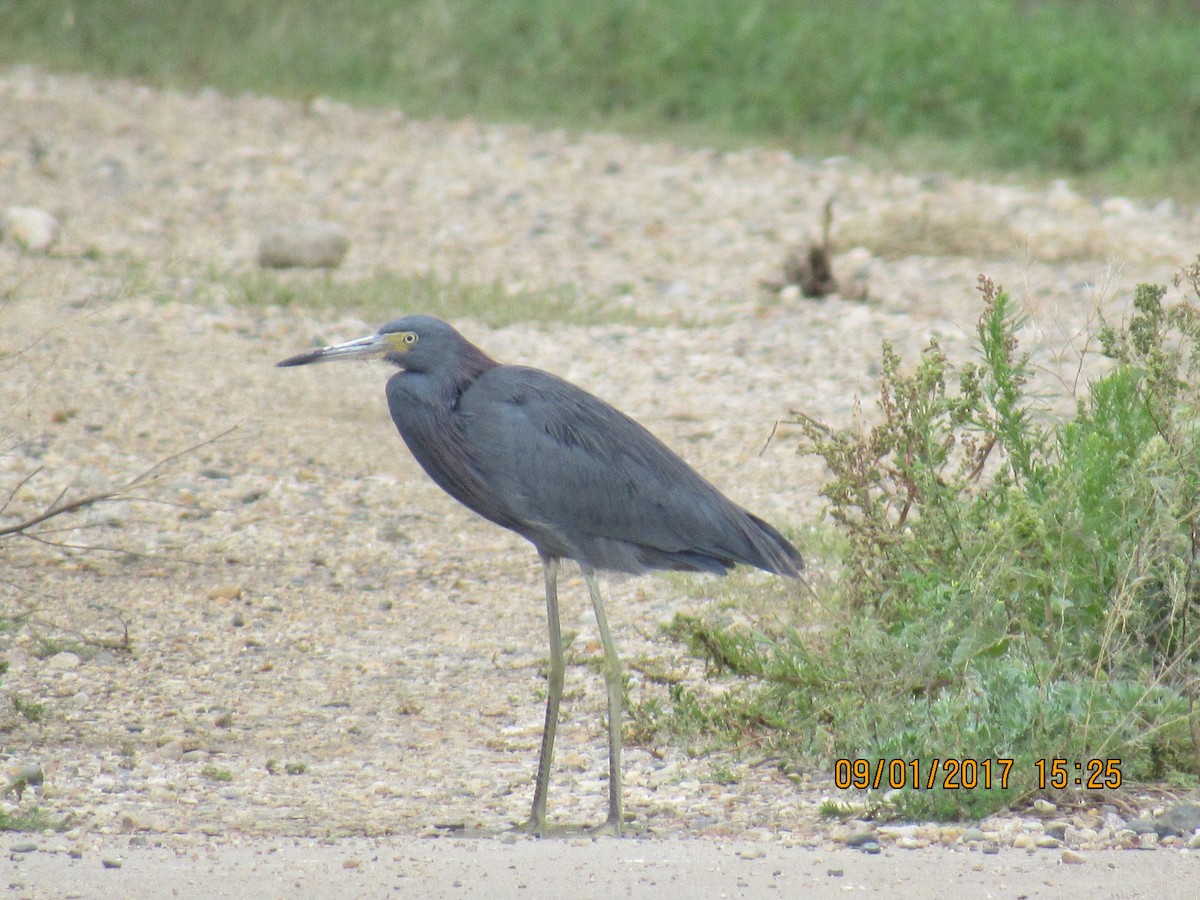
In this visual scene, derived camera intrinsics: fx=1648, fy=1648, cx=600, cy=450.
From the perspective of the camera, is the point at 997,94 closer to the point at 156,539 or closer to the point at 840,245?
the point at 840,245

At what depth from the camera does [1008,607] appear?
4.23m

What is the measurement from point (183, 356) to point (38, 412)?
942 mm

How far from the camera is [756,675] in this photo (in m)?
4.64

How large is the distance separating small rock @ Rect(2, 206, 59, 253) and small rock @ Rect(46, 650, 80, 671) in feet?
13.2

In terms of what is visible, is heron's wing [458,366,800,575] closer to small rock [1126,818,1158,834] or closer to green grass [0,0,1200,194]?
small rock [1126,818,1158,834]

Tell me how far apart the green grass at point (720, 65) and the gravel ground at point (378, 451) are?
23.3 inches

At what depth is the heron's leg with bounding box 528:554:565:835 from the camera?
3.85 m

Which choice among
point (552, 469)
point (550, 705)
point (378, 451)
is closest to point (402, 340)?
point (552, 469)

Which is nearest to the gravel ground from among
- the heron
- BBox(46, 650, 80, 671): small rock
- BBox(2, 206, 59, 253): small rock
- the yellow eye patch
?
BBox(46, 650, 80, 671): small rock

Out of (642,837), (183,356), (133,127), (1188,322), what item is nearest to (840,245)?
(183,356)

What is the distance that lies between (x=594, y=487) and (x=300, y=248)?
5135 mm

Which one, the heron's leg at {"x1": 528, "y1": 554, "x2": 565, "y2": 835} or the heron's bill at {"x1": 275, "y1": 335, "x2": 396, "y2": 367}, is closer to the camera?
the heron's leg at {"x1": 528, "y1": 554, "x2": 565, "y2": 835}
